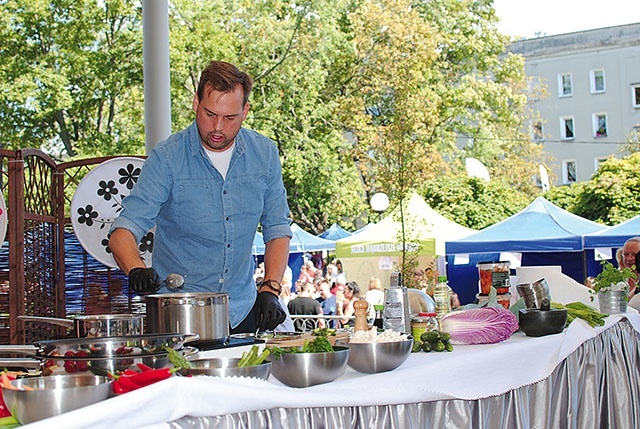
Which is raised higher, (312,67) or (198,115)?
(312,67)

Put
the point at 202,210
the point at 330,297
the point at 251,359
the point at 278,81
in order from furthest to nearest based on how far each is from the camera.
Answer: the point at 278,81, the point at 330,297, the point at 202,210, the point at 251,359

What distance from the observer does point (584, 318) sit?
318 centimetres

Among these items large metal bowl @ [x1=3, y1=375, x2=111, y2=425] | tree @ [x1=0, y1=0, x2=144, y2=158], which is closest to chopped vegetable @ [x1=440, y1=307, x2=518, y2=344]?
large metal bowl @ [x1=3, y1=375, x2=111, y2=425]

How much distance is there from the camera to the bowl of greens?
1.83 meters

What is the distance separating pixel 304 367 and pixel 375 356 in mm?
256

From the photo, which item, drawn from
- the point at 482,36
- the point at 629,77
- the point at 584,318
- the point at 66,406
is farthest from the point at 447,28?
the point at 66,406

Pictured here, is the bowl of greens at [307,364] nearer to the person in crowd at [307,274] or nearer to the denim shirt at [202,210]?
the denim shirt at [202,210]

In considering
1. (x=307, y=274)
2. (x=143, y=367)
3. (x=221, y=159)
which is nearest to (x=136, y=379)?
(x=143, y=367)

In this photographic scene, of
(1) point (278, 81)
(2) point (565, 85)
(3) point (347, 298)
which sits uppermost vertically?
(2) point (565, 85)

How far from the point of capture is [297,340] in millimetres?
2150

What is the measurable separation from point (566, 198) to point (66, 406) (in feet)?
63.0

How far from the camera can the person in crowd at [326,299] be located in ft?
37.7

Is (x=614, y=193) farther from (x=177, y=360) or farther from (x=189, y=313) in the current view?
(x=177, y=360)

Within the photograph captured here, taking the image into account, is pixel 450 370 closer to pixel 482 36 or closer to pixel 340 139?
pixel 340 139
